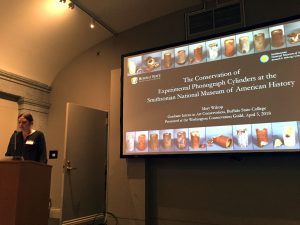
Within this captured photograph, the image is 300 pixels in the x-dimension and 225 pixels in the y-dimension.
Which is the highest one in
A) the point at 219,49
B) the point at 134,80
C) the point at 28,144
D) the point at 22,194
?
the point at 219,49

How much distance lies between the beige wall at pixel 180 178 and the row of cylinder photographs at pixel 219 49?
516mm

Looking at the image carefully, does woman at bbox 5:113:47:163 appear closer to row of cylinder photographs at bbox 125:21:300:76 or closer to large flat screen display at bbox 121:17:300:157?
large flat screen display at bbox 121:17:300:157

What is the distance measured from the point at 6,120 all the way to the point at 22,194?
2554 millimetres

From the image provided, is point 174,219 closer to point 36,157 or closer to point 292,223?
point 292,223

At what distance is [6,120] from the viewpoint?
163 inches

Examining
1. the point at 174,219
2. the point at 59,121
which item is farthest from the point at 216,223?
the point at 59,121

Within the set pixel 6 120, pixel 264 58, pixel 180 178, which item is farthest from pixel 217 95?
pixel 6 120

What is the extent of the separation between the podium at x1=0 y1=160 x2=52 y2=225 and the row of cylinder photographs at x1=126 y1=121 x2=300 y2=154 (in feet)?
4.73

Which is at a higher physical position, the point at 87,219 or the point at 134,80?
the point at 134,80

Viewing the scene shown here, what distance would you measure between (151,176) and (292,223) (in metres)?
1.61

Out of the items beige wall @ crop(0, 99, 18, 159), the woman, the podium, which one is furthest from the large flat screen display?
beige wall @ crop(0, 99, 18, 159)

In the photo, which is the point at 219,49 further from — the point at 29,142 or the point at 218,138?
the point at 29,142

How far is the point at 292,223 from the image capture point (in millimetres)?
2768

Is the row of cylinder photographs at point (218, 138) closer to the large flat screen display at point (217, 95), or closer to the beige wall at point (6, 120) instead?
the large flat screen display at point (217, 95)
